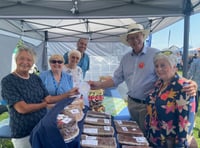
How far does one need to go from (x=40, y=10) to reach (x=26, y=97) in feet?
5.64

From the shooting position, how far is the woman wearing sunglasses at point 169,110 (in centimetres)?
165

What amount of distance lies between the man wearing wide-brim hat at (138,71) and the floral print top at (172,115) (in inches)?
19.0

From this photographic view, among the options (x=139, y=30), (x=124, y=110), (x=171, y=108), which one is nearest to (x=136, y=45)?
(x=139, y=30)

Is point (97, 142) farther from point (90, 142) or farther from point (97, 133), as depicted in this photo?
point (97, 133)

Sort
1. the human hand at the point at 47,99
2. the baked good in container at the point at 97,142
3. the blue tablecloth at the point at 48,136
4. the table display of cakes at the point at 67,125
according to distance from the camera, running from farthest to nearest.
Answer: the human hand at the point at 47,99, the baked good in container at the point at 97,142, the table display of cakes at the point at 67,125, the blue tablecloth at the point at 48,136

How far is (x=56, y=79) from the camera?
269cm

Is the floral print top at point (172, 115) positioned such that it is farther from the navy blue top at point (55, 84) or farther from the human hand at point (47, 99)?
the navy blue top at point (55, 84)

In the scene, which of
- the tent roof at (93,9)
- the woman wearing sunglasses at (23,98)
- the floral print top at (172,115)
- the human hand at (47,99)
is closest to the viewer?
the floral print top at (172,115)

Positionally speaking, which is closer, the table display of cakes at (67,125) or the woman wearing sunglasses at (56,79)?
the table display of cakes at (67,125)

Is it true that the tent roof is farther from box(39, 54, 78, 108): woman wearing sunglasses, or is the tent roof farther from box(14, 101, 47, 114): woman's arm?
box(14, 101, 47, 114): woman's arm

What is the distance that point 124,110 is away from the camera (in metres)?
3.57

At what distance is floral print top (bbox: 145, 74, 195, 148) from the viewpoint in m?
1.64

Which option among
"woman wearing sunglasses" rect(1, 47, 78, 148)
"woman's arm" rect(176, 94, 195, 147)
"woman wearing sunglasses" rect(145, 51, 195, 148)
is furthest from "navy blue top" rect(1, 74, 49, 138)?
"woman's arm" rect(176, 94, 195, 147)

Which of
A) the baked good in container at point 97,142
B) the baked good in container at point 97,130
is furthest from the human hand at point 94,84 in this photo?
the baked good in container at point 97,142
